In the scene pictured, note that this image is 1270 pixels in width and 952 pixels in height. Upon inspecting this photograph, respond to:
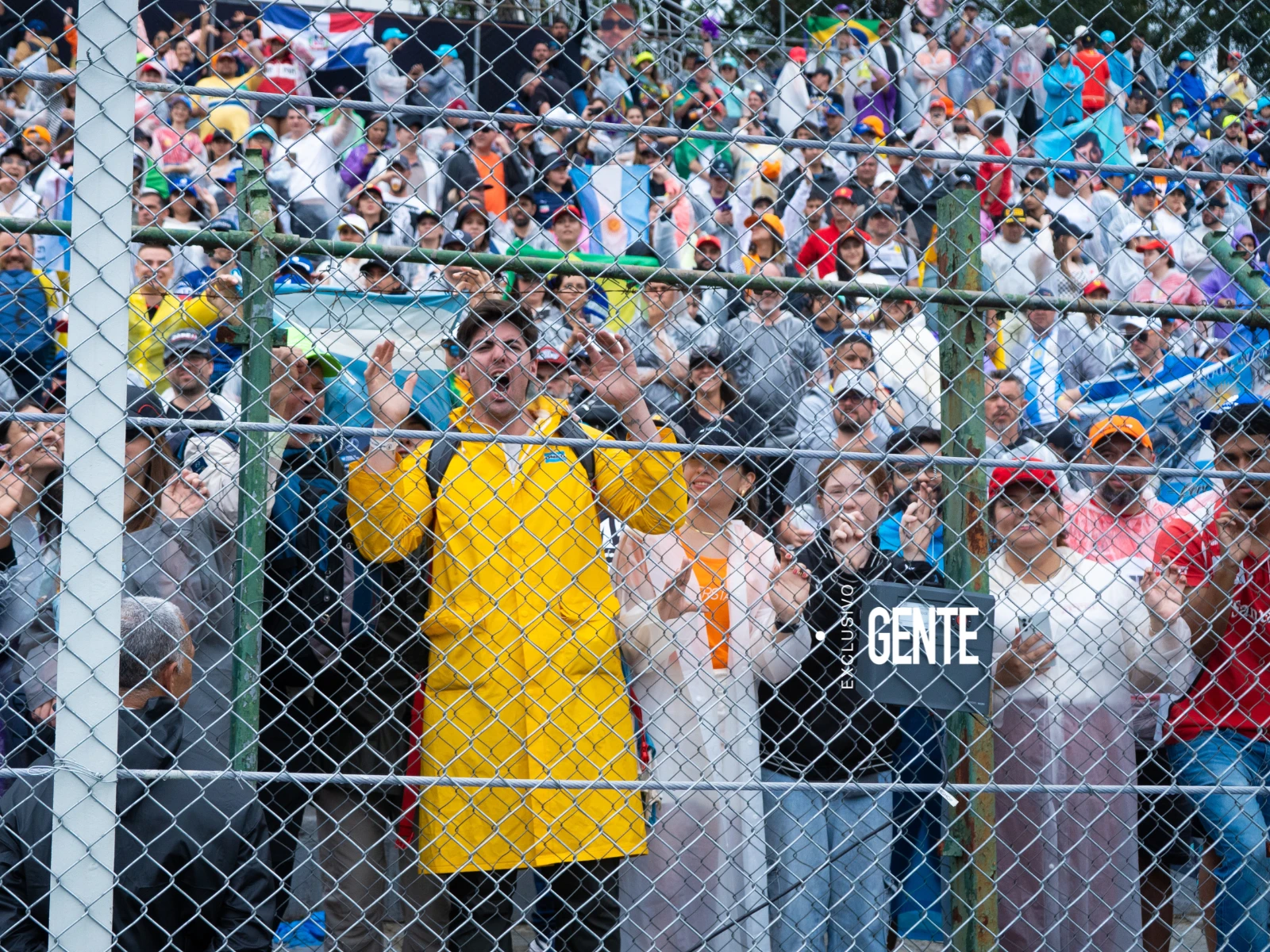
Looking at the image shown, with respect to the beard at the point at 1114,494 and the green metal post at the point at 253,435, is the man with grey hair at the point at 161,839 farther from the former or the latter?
the beard at the point at 1114,494

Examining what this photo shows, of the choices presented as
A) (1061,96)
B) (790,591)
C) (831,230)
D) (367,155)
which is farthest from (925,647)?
(1061,96)

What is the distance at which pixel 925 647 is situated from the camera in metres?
2.92

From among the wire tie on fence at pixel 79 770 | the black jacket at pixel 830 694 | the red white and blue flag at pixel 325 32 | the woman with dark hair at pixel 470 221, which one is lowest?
the black jacket at pixel 830 694

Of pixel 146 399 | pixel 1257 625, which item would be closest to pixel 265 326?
pixel 146 399

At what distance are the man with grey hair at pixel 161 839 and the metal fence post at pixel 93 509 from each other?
261mm

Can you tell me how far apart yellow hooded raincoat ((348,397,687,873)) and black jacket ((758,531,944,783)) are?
20.7 inches

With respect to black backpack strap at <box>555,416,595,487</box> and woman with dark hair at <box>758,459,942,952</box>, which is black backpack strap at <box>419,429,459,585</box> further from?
woman with dark hair at <box>758,459,942,952</box>

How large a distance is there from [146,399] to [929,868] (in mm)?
2487

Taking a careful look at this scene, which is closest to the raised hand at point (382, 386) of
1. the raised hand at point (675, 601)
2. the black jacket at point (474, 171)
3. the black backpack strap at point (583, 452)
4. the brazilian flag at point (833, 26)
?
the black backpack strap at point (583, 452)

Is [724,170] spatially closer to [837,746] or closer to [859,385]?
[859,385]

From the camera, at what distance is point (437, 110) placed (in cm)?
245

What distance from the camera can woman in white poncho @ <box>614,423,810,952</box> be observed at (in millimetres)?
3473

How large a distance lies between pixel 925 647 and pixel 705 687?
93cm

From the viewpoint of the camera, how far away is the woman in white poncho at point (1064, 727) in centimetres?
358
